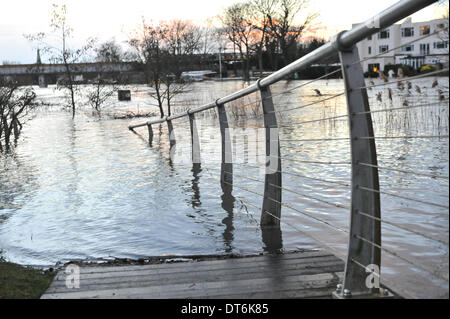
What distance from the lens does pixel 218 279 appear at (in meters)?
3.55

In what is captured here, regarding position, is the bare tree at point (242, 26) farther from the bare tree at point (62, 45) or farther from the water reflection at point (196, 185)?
the water reflection at point (196, 185)

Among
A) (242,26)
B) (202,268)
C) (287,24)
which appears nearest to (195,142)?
(202,268)

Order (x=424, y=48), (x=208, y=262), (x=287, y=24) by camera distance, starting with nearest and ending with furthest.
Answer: (x=208, y=262), (x=287, y=24), (x=424, y=48)

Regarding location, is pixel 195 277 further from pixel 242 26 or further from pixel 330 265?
Answer: pixel 242 26

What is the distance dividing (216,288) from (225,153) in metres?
4.18

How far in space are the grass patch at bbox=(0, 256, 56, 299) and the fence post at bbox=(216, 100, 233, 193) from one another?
327cm

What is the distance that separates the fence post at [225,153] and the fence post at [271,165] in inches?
72.9

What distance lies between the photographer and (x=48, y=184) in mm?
9320

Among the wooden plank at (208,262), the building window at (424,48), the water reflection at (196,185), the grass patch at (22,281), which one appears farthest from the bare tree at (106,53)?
the building window at (424,48)

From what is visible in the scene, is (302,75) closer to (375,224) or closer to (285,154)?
(285,154)

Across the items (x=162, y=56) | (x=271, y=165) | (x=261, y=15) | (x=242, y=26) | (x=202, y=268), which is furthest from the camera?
(x=242, y=26)

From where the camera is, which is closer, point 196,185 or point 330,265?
point 330,265

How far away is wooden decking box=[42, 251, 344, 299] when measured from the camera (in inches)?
125

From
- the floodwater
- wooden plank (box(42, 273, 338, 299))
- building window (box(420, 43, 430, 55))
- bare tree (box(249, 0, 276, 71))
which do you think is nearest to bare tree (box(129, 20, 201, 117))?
the floodwater
